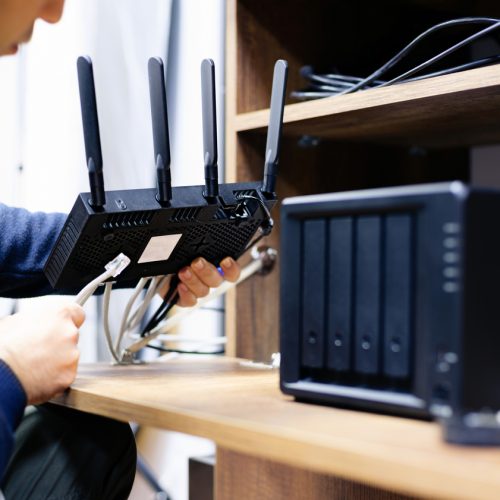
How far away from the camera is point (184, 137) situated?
4.88 feet

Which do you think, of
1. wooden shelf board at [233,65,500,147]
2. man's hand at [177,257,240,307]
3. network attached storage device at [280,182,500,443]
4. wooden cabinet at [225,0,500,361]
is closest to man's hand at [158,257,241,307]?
man's hand at [177,257,240,307]

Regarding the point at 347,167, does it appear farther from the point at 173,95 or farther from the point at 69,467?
the point at 69,467

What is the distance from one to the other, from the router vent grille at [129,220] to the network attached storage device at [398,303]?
19 centimetres

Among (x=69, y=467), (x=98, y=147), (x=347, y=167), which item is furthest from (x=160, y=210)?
(x=347, y=167)

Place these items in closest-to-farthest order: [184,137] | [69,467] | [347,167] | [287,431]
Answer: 1. [287,431]
2. [69,467]
3. [347,167]
4. [184,137]

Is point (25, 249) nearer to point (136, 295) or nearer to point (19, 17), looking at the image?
point (136, 295)

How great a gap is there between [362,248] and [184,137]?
94 cm

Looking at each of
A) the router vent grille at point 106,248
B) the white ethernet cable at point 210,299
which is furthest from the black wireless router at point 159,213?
the white ethernet cable at point 210,299

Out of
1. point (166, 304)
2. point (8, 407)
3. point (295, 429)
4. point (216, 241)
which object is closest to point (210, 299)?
point (166, 304)

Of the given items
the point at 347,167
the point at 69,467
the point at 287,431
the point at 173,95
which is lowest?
the point at 69,467

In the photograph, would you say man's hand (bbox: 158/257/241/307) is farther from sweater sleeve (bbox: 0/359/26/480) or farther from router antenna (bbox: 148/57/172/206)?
sweater sleeve (bbox: 0/359/26/480)

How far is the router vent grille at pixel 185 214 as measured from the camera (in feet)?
2.68

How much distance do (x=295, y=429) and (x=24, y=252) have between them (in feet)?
2.07

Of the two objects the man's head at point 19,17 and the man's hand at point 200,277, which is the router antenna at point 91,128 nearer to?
the man's head at point 19,17
